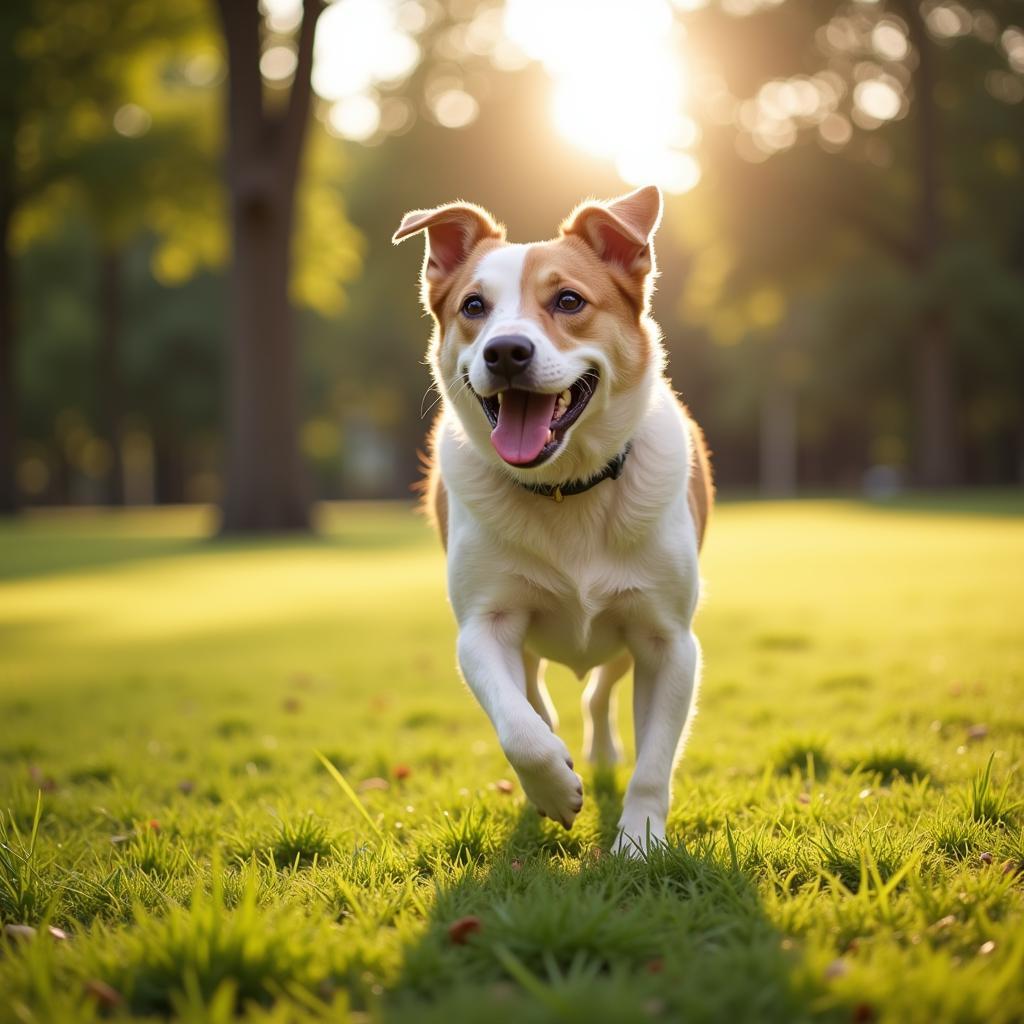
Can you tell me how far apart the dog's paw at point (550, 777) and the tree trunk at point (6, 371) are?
2638cm

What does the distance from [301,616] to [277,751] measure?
17.1 feet

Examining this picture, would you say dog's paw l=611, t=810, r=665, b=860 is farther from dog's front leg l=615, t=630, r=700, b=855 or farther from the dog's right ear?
the dog's right ear

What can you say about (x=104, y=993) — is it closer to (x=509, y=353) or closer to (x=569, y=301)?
(x=509, y=353)

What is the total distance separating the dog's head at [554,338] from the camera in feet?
12.4

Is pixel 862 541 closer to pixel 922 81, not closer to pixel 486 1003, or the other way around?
pixel 486 1003

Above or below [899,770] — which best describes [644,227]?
above

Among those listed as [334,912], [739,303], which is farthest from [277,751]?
[739,303]

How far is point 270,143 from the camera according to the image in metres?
19.5

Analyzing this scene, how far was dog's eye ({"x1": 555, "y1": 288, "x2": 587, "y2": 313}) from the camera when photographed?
4051 mm

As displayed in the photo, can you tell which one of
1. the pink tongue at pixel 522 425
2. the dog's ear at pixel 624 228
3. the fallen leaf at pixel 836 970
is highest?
the dog's ear at pixel 624 228

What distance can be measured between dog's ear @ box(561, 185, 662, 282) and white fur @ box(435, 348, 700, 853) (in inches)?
12.2

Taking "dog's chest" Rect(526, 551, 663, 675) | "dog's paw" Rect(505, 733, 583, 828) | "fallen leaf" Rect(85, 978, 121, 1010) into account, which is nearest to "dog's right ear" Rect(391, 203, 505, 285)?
"dog's chest" Rect(526, 551, 663, 675)

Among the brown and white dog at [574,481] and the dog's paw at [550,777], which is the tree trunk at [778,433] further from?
the dog's paw at [550,777]

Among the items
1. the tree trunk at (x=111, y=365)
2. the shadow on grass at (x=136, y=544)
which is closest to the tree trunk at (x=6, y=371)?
the shadow on grass at (x=136, y=544)
